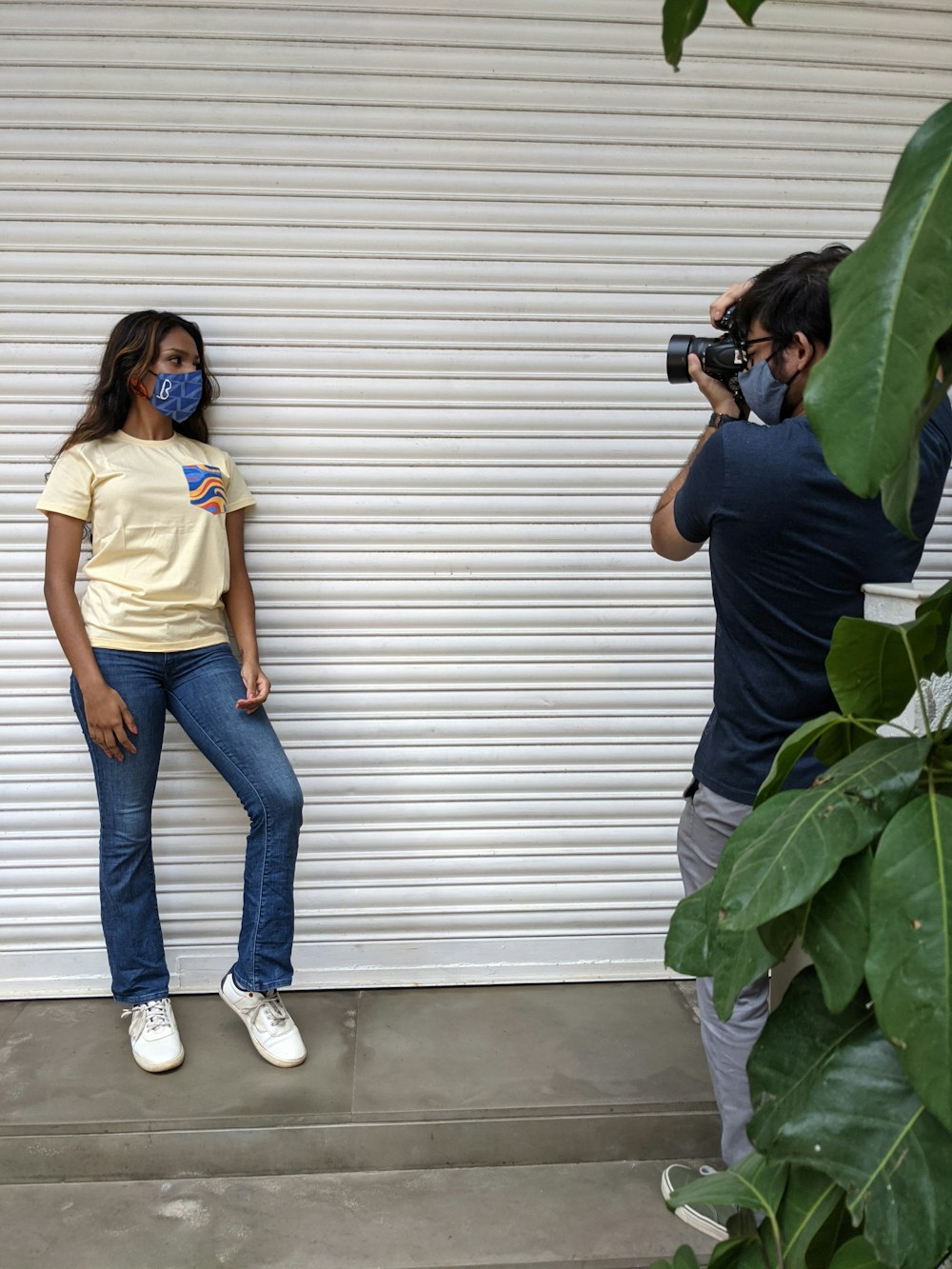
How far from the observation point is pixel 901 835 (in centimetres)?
69

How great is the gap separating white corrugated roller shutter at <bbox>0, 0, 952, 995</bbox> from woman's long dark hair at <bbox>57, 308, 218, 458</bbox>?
0.20m

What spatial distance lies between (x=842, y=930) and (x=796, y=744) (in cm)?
17

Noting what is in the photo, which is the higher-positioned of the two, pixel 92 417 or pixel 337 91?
pixel 337 91

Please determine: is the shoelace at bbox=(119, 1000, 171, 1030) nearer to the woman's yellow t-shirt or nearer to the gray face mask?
the woman's yellow t-shirt

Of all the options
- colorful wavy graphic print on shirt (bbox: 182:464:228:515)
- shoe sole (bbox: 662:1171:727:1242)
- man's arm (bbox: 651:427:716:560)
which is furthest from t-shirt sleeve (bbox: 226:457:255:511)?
shoe sole (bbox: 662:1171:727:1242)

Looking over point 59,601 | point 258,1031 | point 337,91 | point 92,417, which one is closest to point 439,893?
point 258,1031

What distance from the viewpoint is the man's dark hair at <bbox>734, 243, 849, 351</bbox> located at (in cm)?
204

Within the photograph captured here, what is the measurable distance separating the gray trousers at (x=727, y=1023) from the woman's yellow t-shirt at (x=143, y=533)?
56.1 inches

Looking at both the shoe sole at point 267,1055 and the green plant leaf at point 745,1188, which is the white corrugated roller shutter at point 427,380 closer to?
the shoe sole at point 267,1055

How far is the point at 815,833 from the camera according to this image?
744 millimetres

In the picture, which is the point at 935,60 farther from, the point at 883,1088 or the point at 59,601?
the point at 883,1088

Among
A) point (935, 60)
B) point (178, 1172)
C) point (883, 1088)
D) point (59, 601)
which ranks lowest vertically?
point (178, 1172)

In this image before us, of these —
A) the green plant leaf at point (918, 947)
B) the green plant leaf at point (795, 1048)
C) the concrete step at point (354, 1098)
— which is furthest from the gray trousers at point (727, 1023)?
the green plant leaf at point (918, 947)

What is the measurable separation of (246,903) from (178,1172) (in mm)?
649
